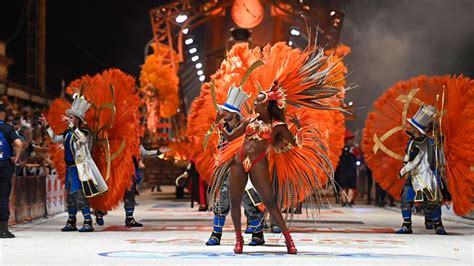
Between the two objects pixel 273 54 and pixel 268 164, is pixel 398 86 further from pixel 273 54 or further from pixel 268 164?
pixel 268 164

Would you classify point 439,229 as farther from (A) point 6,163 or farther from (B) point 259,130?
(A) point 6,163

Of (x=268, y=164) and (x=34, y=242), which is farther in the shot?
(x=34, y=242)

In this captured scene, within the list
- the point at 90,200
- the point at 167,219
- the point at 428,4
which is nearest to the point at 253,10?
the point at 428,4

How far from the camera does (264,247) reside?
12477 mm

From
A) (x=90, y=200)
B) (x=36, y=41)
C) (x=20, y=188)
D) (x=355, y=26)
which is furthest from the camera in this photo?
(x=355, y=26)

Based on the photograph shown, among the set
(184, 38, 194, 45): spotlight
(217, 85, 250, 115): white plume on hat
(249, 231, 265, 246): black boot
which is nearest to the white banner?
(249, 231, 265, 246): black boot

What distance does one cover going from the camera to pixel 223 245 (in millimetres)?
12727

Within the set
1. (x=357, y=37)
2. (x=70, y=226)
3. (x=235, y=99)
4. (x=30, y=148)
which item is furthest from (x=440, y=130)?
(x=357, y=37)

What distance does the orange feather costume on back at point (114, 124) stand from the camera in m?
16.2

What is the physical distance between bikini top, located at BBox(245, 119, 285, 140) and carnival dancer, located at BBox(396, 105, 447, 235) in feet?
14.5

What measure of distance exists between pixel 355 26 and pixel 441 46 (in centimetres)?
627

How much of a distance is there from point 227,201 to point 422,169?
11.5 ft

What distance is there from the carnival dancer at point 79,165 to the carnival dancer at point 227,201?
9.87 feet

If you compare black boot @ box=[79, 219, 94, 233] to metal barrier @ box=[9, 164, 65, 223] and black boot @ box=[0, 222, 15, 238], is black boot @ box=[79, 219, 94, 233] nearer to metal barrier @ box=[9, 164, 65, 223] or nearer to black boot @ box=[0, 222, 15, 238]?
metal barrier @ box=[9, 164, 65, 223]
